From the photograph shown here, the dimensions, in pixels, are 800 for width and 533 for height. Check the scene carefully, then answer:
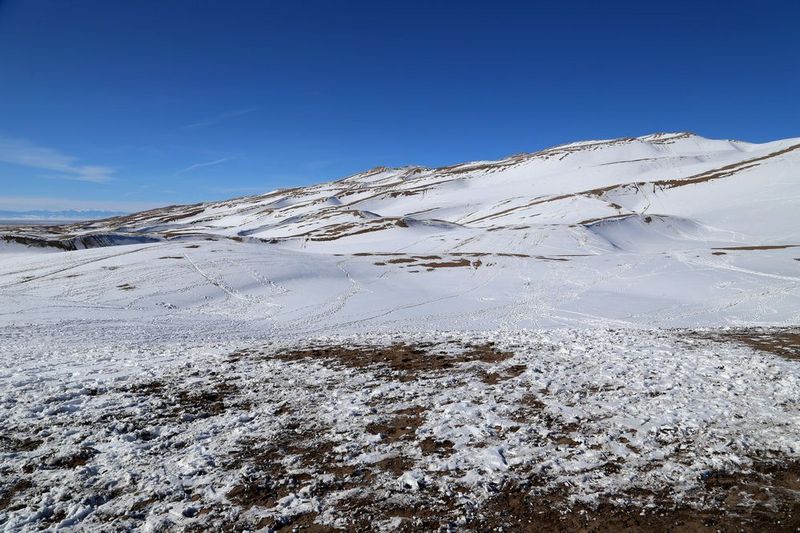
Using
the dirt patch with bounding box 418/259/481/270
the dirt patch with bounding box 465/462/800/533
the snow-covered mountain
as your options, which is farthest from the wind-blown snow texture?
the dirt patch with bounding box 418/259/481/270

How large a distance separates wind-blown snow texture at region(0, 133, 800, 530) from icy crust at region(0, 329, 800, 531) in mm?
56

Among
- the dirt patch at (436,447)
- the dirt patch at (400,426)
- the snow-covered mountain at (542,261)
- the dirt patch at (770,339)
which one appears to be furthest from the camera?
the snow-covered mountain at (542,261)

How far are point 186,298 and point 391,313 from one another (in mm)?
16635

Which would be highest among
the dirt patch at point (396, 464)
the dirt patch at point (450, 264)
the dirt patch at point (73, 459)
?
the dirt patch at point (450, 264)

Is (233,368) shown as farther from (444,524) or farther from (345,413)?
(444,524)

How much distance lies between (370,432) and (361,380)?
3587 mm

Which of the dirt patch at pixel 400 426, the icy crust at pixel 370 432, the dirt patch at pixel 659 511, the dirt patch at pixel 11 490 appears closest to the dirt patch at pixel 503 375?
the icy crust at pixel 370 432

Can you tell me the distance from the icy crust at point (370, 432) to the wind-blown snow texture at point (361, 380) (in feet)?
0.18

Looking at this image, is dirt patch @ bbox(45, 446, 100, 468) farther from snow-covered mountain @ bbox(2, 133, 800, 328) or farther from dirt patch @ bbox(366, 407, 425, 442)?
snow-covered mountain @ bbox(2, 133, 800, 328)

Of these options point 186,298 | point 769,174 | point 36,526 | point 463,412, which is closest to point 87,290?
point 186,298

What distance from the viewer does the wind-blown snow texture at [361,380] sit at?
7.34 metres

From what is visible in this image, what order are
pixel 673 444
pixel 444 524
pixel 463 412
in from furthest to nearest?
pixel 463 412
pixel 673 444
pixel 444 524

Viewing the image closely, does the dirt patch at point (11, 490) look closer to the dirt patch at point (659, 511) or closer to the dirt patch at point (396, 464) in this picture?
the dirt patch at point (396, 464)

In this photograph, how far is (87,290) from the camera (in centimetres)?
3166
